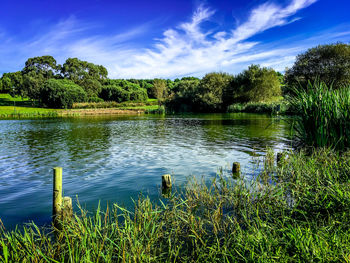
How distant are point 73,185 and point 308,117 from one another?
933 cm

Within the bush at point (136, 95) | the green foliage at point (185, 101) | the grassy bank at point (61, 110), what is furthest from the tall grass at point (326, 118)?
the bush at point (136, 95)

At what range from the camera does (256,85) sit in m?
57.7

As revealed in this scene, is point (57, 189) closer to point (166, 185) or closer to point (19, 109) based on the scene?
point (166, 185)

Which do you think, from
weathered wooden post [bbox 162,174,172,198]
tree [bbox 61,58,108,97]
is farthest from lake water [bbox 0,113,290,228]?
tree [bbox 61,58,108,97]

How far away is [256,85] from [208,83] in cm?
1195

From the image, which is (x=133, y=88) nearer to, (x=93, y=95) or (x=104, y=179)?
(x=93, y=95)

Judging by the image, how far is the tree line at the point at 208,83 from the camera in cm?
4334

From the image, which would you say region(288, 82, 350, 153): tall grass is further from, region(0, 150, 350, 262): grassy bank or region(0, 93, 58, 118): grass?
region(0, 93, 58, 118): grass

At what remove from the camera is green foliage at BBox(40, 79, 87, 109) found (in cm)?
6675

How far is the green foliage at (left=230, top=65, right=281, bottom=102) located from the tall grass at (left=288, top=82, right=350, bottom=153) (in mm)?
50249

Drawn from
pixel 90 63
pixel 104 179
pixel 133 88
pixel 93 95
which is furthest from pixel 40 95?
pixel 104 179

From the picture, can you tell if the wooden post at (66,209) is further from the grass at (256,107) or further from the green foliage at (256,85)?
the green foliage at (256,85)

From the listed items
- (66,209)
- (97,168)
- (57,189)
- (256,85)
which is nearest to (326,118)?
(66,209)

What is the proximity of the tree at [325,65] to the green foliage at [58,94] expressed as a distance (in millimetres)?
58007
